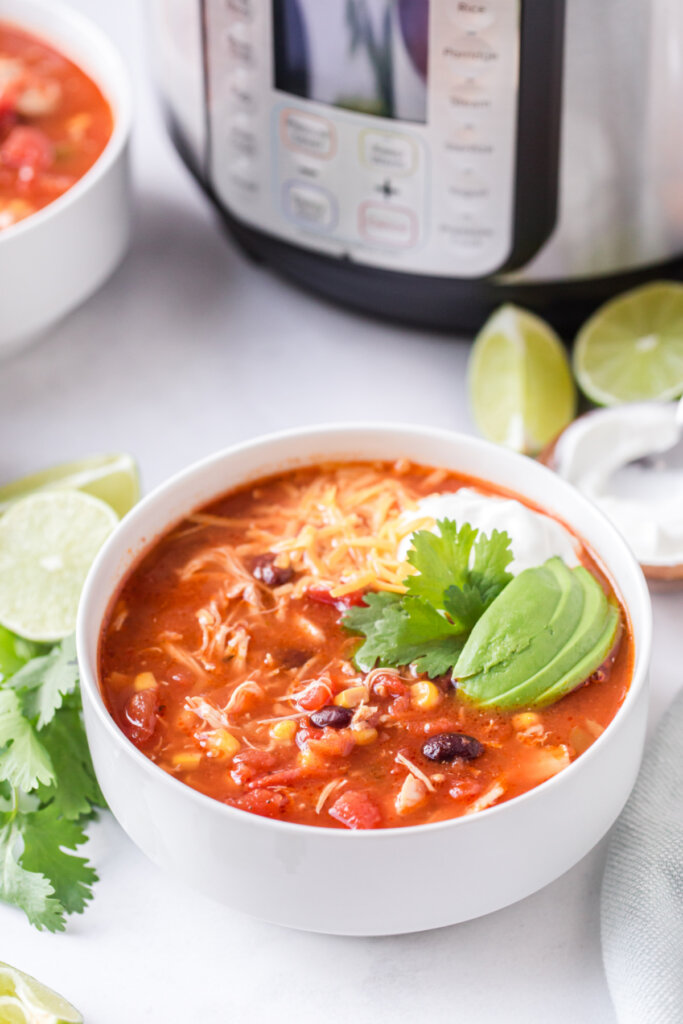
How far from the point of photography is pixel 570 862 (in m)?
1.34

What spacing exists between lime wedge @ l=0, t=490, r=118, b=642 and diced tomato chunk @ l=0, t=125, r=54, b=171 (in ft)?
2.26

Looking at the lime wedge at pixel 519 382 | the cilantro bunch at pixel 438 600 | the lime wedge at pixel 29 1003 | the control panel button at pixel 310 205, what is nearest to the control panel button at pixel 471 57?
the control panel button at pixel 310 205

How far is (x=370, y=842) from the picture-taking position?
1.19 m

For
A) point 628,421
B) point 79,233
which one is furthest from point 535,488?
point 79,233

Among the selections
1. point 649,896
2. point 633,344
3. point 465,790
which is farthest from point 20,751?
point 633,344

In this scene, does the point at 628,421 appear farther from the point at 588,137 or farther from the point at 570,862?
the point at 570,862

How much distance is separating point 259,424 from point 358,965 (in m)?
0.91

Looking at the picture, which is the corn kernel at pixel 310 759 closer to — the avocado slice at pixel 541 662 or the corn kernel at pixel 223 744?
the corn kernel at pixel 223 744

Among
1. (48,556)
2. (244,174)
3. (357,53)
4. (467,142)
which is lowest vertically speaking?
(48,556)

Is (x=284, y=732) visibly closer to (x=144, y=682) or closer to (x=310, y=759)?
(x=310, y=759)

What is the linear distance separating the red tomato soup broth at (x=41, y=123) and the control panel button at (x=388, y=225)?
53 cm

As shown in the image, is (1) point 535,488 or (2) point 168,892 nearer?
(2) point 168,892

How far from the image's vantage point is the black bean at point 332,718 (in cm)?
136

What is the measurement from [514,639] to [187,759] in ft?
1.13
